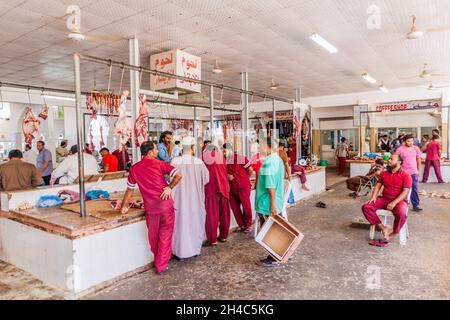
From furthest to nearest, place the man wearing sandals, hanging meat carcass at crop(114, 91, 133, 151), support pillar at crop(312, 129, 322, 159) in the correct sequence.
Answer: support pillar at crop(312, 129, 322, 159)
hanging meat carcass at crop(114, 91, 133, 151)
the man wearing sandals

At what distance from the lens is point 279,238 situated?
12.4 feet

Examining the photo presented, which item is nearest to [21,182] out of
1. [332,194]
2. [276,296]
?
[276,296]

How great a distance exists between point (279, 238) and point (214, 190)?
1183 millimetres

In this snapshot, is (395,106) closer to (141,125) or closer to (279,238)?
(279,238)

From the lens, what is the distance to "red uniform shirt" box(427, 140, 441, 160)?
9.39 meters

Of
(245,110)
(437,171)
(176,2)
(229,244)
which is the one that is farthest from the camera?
(437,171)

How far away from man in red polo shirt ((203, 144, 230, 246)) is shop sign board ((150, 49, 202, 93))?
230cm

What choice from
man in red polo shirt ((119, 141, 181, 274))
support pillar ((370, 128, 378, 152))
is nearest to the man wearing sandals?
man in red polo shirt ((119, 141, 181, 274))

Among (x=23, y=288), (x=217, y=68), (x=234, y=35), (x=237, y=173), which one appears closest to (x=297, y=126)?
(x=217, y=68)

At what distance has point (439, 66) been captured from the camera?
28.3 feet

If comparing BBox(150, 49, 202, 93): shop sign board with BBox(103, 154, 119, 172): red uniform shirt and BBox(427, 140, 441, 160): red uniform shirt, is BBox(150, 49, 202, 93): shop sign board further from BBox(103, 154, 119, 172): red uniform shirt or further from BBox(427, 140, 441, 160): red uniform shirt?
BBox(427, 140, 441, 160): red uniform shirt

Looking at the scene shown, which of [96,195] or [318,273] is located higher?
[96,195]
